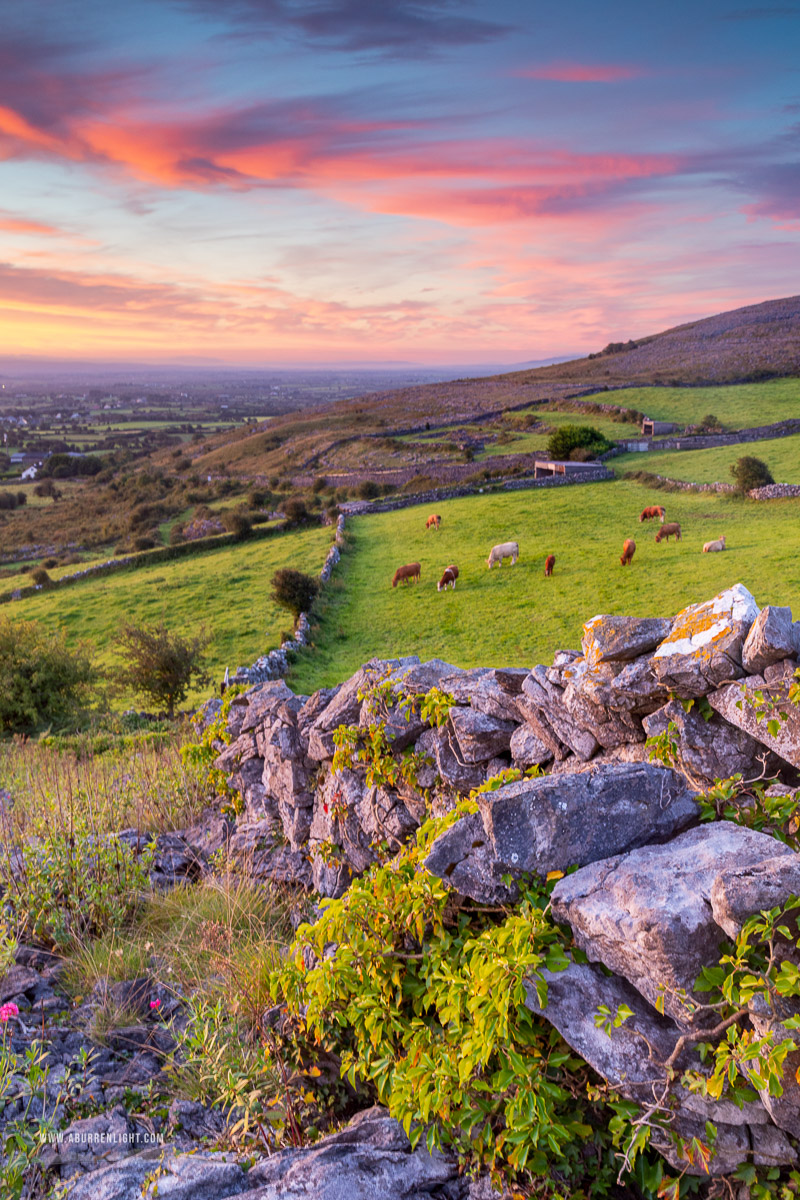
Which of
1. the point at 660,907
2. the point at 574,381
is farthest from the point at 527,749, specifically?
the point at 574,381

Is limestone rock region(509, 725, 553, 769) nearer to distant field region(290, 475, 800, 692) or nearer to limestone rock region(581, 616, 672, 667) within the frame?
limestone rock region(581, 616, 672, 667)

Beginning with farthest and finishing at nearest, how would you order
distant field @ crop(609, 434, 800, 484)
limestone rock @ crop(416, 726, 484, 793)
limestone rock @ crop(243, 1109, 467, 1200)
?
distant field @ crop(609, 434, 800, 484) < limestone rock @ crop(416, 726, 484, 793) < limestone rock @ crop(243, 1109, 467, 1200)

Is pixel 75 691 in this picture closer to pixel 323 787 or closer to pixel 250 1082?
pixel 323 787

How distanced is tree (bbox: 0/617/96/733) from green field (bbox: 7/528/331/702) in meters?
4.08

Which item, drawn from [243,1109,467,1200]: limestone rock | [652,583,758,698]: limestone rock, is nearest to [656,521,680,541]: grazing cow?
[652,583,758,698]: limestone rock

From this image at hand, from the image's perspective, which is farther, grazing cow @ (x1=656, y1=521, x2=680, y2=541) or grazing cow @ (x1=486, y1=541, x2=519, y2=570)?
grazing cow @ (x1=486, y1=541, x2=519, y2=570)

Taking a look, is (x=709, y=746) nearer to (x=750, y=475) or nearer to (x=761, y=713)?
(x=761, y=713)

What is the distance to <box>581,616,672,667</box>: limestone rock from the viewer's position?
203 inches

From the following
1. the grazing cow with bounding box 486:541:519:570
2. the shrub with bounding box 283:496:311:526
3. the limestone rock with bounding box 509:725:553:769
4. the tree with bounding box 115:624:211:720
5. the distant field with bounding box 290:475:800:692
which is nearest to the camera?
the limestone rock with bounding box 509:725:553:769

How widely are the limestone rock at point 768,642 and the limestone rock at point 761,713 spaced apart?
0.08 metres

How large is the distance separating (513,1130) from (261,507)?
63.9 metres

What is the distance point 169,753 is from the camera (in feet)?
41.6

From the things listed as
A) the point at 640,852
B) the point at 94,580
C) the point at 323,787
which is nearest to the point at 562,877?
the point at 640,852

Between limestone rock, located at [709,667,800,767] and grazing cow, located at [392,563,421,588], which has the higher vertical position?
limestone rock, located at [709,667,800,767]
